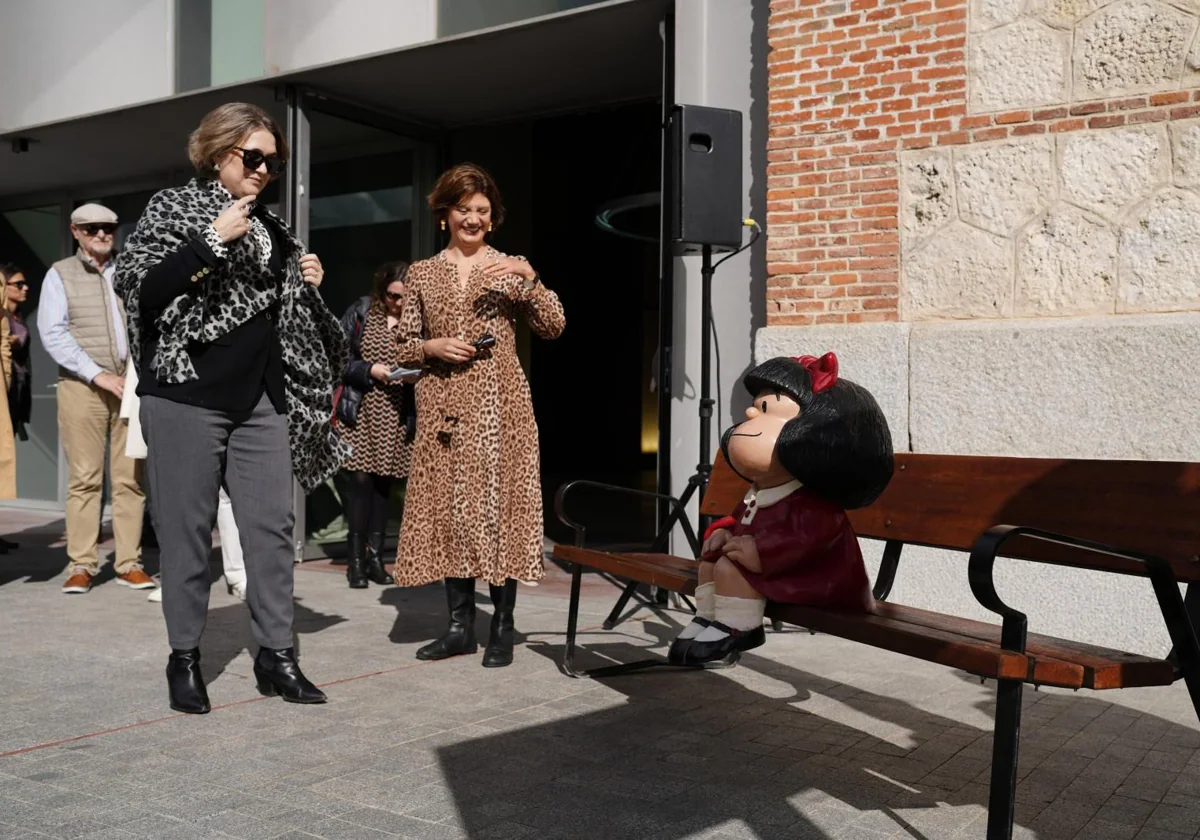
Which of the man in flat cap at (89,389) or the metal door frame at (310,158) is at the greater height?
the metal door frame at (310,158)

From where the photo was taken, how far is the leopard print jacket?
162 inches

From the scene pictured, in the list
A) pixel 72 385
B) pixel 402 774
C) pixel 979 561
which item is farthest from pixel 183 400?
pixel 72 385

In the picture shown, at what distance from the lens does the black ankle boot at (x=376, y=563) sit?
760 cm

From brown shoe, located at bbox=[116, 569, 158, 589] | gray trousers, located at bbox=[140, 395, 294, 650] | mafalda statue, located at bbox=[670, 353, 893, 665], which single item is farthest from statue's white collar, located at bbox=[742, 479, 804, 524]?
brown shoe, located at bbox=[116, 569, 158, 589]

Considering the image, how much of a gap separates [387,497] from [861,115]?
374cm

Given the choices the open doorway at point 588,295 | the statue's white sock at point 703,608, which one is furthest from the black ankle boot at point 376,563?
the open doorway at point 588,295

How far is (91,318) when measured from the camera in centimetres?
710

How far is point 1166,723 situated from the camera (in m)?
4.32

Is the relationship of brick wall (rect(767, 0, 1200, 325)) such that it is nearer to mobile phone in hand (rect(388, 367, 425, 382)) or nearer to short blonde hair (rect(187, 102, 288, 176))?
mobile phone in hand (rect(388, 367, 425, 382))

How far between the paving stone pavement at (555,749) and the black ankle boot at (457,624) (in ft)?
0.46

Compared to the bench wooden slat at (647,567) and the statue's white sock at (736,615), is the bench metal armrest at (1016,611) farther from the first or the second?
the bench wooden slat at (647,567)

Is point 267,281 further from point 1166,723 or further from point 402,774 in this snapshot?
point 1166,723

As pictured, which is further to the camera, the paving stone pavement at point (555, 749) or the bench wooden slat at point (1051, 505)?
the bench wooden slat at point (1051, 505)

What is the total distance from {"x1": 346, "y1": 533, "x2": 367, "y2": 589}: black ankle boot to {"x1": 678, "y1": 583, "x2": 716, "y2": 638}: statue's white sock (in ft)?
13.0
